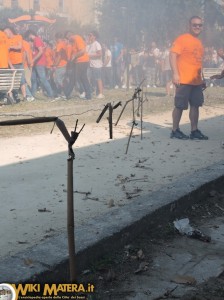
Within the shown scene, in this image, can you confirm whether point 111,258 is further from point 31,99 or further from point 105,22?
point 105,22

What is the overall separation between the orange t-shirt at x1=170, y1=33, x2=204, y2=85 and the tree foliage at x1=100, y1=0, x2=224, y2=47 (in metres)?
17.0

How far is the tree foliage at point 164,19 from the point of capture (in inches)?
1006

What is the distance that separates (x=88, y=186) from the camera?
4840 millimetres

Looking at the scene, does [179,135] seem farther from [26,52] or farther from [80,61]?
[26,52]

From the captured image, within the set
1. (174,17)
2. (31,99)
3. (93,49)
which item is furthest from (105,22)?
(31,99)

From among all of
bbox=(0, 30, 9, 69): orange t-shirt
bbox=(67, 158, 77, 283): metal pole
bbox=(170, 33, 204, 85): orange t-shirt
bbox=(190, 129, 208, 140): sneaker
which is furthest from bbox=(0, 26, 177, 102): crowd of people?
bbox=(67, 158, 77, 283): metal pole

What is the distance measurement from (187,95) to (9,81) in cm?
540

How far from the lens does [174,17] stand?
25844 millimetres

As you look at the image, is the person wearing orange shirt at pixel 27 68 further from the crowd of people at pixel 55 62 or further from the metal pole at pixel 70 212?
the metal pole at pixel 70 212

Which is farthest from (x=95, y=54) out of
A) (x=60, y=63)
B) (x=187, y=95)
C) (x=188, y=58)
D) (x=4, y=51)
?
(x=187, y=95)

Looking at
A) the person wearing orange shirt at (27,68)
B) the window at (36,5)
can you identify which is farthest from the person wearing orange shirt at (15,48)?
the window at (36,5)

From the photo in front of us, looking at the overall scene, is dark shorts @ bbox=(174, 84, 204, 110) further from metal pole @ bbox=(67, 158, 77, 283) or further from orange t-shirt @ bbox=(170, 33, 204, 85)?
metal pole @ bbox=(67, 158, 77, 283)

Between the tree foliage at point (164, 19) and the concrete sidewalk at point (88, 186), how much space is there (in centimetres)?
1817

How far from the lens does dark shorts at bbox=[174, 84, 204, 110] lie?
775 cm
